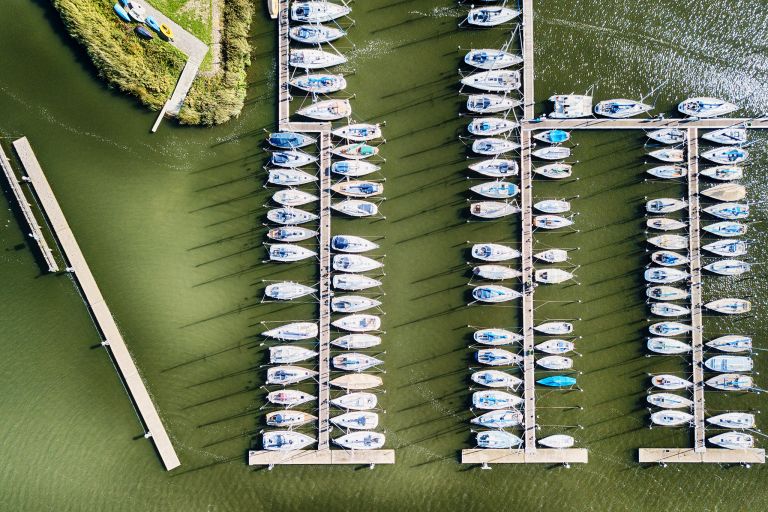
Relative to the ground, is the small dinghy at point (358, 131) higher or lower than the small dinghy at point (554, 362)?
higher

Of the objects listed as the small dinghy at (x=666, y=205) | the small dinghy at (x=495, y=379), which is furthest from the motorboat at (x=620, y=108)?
the small dinghy at (x=495, y=379)

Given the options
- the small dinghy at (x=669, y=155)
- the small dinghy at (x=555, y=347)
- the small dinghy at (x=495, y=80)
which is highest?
the small dinghy at (x=495, y=80)

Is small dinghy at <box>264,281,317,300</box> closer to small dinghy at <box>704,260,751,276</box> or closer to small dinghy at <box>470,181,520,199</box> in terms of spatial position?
small dinghy at <box>470,181,520,199</box>

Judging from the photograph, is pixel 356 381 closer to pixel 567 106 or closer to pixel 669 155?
pixel 567 106

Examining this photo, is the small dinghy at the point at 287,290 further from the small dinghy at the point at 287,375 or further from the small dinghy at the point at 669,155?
the small dinghy at the point at 669,155

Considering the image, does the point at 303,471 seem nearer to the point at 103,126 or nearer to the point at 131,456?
the point at 131,456

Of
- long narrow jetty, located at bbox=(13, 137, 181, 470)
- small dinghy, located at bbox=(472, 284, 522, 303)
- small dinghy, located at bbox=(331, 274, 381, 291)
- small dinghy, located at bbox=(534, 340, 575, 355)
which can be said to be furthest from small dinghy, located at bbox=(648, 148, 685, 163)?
long narrow jetty, located at bbox=(13, 137, 181, 470)
